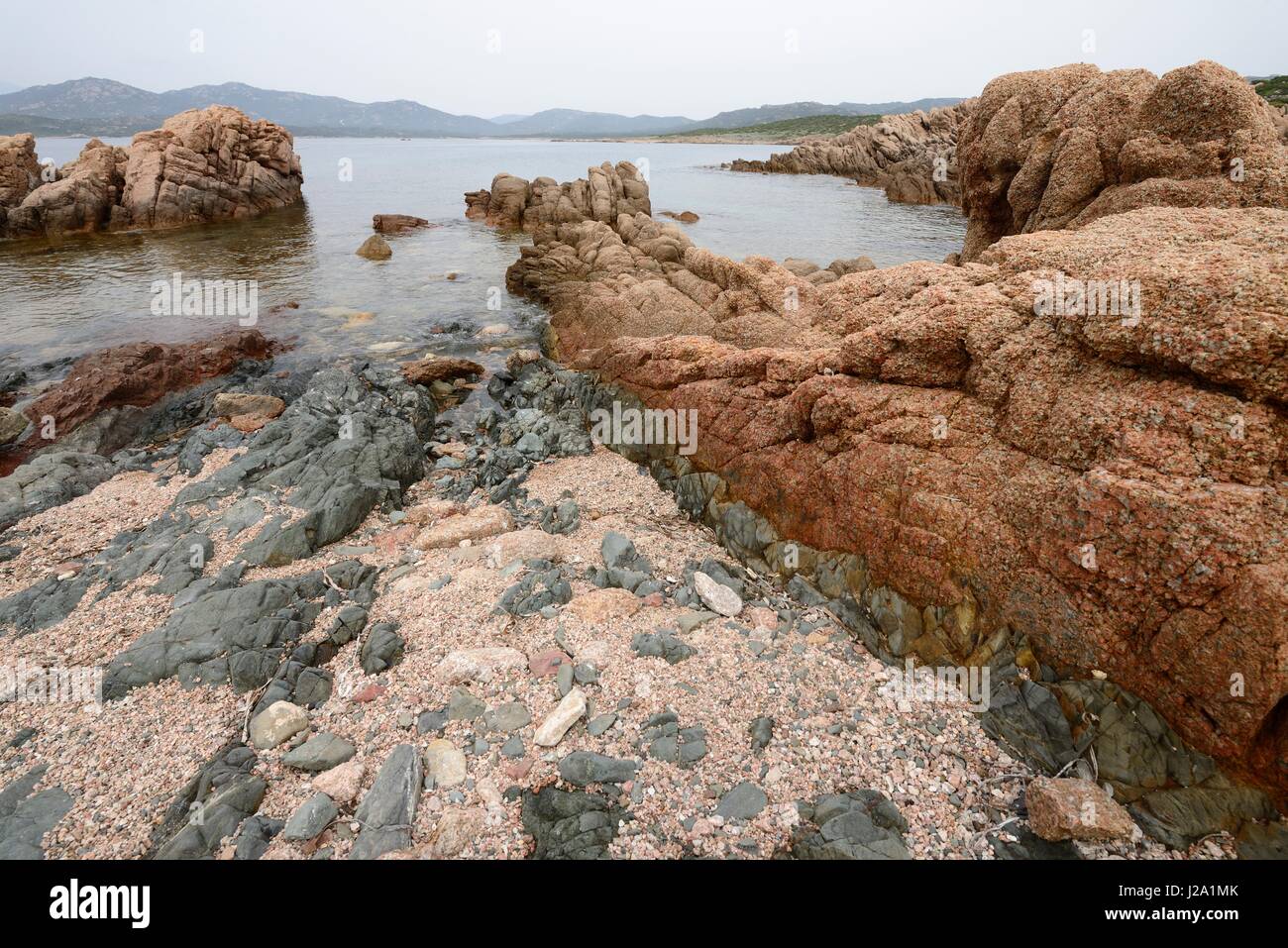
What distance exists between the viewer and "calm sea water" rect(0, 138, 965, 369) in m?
24.1

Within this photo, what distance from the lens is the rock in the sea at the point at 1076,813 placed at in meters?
5.17

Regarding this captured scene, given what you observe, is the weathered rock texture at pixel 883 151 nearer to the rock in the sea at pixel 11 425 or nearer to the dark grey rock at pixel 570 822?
the rock in the sea at pixel 11 425

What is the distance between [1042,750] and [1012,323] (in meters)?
5.07

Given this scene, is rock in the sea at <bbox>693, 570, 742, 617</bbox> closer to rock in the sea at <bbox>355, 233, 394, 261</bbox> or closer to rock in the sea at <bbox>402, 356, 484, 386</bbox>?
rock in the sea at <bbox>402, 356, 484, 386</bbox>

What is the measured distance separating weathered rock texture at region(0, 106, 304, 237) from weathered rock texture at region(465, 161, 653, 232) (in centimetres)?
→ 2249

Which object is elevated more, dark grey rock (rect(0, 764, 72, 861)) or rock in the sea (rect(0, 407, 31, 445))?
rock in the sea (rect(0, 407, 31, 445))

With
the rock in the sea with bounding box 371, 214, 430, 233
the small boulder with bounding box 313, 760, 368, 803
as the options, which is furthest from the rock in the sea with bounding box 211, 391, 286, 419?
the rock in the sea with bounding box 371, 214, 430, 233

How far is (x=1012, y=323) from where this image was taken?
7.62m

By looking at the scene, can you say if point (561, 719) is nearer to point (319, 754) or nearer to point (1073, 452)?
point (319, 754)

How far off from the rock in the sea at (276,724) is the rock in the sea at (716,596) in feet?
16.9

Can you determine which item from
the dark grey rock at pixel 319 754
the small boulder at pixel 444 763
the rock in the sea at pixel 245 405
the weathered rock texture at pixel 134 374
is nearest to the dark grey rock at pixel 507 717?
the small boulder at pixel 444 763

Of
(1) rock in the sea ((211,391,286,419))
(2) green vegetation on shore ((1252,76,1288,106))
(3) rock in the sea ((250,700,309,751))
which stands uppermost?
(2) green vegetation on shore ((1252,76,1288,106))

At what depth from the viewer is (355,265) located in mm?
37094
